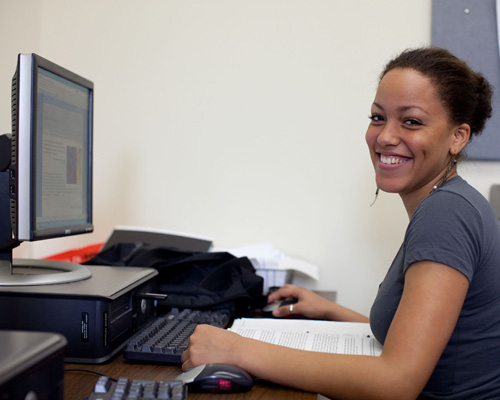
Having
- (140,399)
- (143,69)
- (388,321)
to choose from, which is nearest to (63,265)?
(140,399)

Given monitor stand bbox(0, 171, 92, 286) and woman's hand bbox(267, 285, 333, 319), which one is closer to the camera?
monitor stand bbox(0, 171, 92, 286)

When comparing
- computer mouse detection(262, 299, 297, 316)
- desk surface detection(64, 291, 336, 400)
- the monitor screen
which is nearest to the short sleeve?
desk surface detection(64, 291, 336, 400)

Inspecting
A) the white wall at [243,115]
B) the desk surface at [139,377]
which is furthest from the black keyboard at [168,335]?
the white wall at [243,115]

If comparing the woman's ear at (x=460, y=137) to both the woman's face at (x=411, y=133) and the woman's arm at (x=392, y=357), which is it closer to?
the woman's face at (x=411, y=133)

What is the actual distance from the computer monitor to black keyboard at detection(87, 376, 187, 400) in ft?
1.14

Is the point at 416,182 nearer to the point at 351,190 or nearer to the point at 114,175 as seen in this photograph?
the point at 351,190

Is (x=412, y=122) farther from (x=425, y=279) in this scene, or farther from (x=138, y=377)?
(x=138, y=377)

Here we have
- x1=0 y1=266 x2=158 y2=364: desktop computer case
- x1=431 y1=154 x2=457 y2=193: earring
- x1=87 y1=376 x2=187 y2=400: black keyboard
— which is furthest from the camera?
x1=431 y1=154 x2=457 y2=193: earring

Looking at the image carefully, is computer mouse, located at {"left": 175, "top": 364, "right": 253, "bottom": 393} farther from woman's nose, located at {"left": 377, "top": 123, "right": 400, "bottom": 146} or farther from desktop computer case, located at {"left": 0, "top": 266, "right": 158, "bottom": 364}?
woman's nose, located at {"left": 377, "top": 123, "right": 400, "bottom": 146}

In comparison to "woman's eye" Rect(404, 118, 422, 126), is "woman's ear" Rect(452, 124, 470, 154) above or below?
below

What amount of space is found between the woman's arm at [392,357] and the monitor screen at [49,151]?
1.33 ft

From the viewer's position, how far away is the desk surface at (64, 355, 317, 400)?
0.81 m

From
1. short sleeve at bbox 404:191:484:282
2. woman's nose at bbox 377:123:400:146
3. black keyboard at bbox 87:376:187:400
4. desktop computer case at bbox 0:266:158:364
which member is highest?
woman's nose at bbox 377:123:400:146

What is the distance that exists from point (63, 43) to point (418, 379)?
1.63 meters
